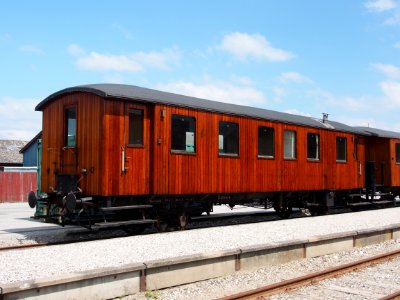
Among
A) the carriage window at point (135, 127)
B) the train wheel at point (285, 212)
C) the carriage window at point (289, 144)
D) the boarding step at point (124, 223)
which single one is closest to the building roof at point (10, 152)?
the train wheel at point (285, 212)

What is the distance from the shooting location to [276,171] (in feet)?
47.5

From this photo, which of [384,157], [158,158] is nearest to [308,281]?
[158,158]

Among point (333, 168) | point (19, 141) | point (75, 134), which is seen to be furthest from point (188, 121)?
point (19, 141)

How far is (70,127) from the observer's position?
11734 mm

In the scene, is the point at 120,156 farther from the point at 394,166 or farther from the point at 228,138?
the point at 394,166

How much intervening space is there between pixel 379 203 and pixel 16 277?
1686 cm

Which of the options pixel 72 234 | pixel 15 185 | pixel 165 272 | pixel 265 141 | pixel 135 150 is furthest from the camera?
pixel 15 185

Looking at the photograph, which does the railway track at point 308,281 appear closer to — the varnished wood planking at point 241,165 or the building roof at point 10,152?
the varnished wood planking at point 241,165

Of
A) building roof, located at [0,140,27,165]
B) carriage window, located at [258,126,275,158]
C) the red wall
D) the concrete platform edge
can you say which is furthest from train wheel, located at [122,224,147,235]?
building roof, located at [0,140,27,165]

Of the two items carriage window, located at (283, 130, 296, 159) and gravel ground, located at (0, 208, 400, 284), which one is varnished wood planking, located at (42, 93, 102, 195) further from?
carriage window, located at (283, 130, 296, 159)

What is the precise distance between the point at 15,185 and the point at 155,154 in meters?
21.6

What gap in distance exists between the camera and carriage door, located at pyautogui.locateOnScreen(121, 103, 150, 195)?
10594 mm

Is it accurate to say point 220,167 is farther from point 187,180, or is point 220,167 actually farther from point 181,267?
point 181,267

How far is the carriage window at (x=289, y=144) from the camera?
1487 centimetres
